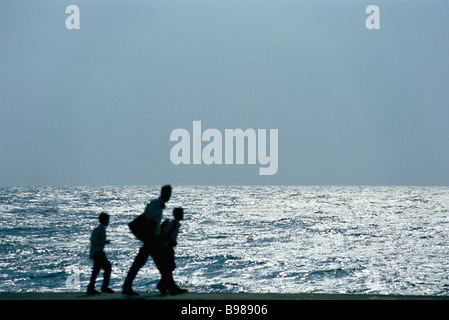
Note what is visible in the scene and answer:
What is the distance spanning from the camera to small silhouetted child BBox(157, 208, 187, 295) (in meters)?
8.19

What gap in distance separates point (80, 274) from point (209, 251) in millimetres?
12308

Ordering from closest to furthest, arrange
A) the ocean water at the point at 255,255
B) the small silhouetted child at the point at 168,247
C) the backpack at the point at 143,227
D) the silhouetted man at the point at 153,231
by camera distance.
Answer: the silhouetted man at the point at 153,231, the backpack at the point at 143,227, the small silhouetted child at the point at 168,247, the ocean water at the point at 255,255

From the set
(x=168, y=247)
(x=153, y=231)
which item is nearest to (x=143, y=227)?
(x=153, y=231)

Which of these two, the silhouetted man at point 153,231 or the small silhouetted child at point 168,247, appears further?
the small silhouetted child at point 168,247

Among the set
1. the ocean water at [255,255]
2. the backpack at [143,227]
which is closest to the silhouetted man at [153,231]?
the backpack at [143,227]

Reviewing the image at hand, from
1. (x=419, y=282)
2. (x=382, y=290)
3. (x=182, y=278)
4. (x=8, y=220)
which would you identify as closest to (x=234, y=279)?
(x=182, y=278)

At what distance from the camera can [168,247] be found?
8.29 m

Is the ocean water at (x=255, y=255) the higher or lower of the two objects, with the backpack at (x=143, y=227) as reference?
lower

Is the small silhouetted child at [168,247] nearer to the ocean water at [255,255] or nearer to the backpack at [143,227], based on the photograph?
the backpack at [143,227]

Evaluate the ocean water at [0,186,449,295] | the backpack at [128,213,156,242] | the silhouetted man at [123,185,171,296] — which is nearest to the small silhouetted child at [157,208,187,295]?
the silhouetted man at [123,185,171,296]

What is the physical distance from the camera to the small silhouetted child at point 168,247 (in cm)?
819

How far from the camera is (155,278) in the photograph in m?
32.3
